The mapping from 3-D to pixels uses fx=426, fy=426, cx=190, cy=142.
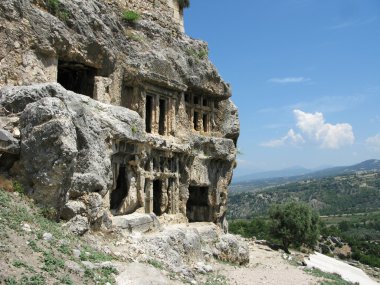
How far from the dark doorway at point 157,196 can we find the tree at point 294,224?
65.7 ft

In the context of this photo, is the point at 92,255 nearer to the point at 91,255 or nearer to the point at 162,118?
the point at 91,255

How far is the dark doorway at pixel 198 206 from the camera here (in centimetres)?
2927

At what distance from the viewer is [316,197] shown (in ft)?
586

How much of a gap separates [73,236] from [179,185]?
13.2 metres

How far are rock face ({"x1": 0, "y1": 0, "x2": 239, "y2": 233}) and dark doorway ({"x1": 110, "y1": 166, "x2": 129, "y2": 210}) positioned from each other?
5cm

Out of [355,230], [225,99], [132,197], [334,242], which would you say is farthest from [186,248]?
[355,230]

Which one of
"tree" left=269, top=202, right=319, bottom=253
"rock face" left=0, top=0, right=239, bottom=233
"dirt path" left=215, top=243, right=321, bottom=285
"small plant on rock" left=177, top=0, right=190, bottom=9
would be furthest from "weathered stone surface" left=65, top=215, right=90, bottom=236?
"tree" left=269, top=202, right=319, bottom=253

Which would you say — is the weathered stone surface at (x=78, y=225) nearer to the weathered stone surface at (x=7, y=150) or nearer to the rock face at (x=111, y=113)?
the rock face at (x=111, y=113)

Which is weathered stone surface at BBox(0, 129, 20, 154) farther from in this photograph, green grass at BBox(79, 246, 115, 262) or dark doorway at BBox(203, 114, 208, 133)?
dark doorway at BBox(203, 114, 208, 133)

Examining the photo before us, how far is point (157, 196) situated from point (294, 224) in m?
20.8

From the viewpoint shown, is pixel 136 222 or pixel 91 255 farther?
pixel 136 222

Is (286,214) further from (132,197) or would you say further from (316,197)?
(316,197)

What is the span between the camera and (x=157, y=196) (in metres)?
24.5

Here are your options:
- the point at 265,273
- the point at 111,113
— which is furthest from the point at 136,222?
the point at 265,273
